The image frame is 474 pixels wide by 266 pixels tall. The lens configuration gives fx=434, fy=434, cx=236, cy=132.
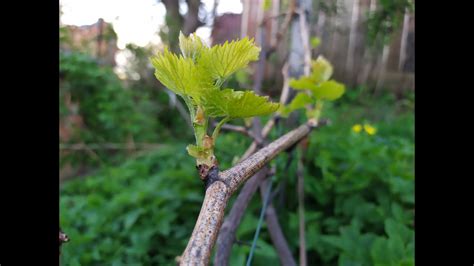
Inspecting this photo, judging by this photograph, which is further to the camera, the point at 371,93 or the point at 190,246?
the point at 371,93

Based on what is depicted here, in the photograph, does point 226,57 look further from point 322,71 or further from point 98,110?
point 98,110

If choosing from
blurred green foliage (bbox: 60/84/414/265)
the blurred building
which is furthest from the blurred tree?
blurred green foliage (bbox: 60/84/414/265)

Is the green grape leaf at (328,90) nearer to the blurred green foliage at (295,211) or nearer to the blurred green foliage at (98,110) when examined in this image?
the blurred green foliage at (295,211)

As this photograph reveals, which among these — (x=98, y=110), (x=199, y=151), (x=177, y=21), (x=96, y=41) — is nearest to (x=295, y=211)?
(x=199, y=151)

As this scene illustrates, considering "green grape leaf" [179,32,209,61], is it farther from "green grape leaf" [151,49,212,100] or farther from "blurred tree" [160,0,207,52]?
"blurred tree" [160,0,207,52]
